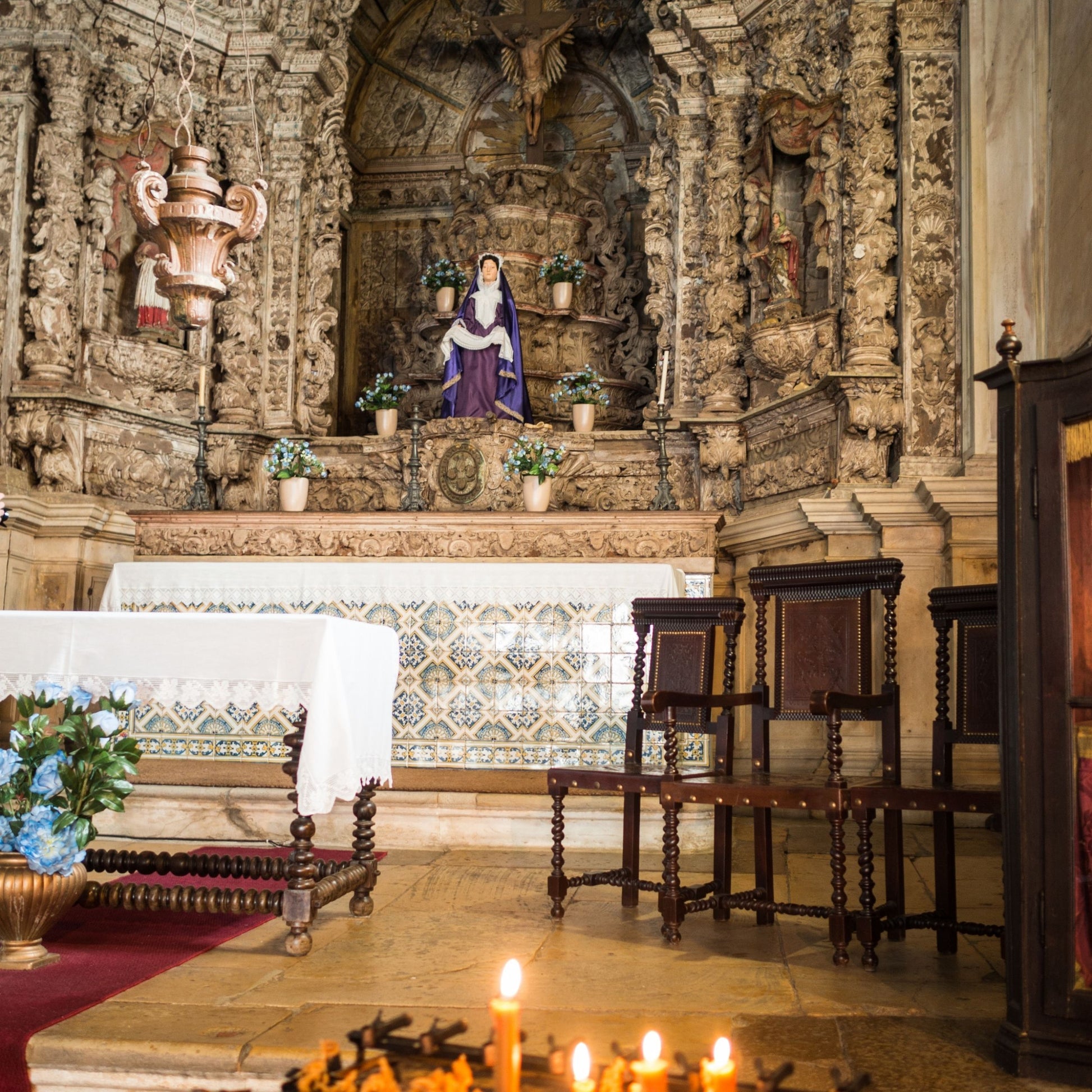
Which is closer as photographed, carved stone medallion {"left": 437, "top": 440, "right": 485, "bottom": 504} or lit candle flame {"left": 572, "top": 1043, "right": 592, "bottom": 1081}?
lit candle flame {"left": 572, "top": 1043, "right": 592, "bottom": 1081}

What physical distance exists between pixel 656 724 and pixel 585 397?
4.21m

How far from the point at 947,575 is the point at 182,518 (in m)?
4.25

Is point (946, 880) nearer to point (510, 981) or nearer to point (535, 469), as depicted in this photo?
point (510, 981)

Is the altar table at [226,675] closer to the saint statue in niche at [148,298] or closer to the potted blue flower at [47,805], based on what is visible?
the potted blue flower at [47,805]

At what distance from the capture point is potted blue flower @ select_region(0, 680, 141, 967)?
11.2ft

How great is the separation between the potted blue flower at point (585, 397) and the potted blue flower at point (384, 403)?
118cm

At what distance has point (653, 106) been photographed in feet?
29.6

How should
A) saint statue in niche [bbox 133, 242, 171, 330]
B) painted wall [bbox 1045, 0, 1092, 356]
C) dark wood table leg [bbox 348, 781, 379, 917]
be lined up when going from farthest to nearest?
saint statue in niche [bbox 133, 242, 171, 330]
painted wall [bbox 1045, 0, 1092, 356]
dark wood table leg [bbox 348, 781, 379, 917]

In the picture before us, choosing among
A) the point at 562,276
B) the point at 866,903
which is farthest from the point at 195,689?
the point at 562,276

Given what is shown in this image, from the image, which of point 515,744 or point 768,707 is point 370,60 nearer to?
point 515,744

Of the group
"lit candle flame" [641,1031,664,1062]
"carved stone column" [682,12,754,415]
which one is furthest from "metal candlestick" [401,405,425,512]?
"lit candle flame" [641,1031,664,1062]

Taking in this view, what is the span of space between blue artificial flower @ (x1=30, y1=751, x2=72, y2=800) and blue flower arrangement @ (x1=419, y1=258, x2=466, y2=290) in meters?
6.32

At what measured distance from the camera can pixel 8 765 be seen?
345cm

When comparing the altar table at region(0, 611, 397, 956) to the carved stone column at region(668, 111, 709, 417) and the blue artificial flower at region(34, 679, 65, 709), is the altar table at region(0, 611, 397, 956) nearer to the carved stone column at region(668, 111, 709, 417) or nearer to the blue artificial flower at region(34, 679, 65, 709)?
the blue artificial flower at region(34, 679, 65, 709)
